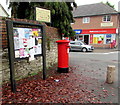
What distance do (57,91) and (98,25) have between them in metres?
22.1

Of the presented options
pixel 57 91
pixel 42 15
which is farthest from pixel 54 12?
pixel 57 91

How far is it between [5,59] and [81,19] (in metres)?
23.2

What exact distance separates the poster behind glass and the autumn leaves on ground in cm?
102

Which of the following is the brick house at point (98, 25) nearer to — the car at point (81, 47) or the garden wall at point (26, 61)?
the car at point (81, 47)

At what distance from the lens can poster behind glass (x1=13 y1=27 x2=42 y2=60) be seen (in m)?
3.44

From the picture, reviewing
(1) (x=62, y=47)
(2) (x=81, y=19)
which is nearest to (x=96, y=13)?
(2) (x=81, y=19)

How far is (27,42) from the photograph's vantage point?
373 cm

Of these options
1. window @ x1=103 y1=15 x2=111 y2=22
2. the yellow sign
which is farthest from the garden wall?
window @ x1=103 y1=15 x2=111 y2=22

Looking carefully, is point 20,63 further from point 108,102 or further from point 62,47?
point 108,102

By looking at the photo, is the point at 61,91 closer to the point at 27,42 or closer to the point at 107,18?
the point at 27,42

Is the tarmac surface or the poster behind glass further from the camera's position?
the poster behind glass

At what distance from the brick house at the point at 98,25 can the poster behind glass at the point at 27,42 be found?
19.9 metres

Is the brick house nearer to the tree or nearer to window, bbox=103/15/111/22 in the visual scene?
window, bbox=103/15/111/22

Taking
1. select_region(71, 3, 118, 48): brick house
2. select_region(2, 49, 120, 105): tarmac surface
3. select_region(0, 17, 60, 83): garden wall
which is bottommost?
select_region(2, 49, 120, 105): tarmac surface
